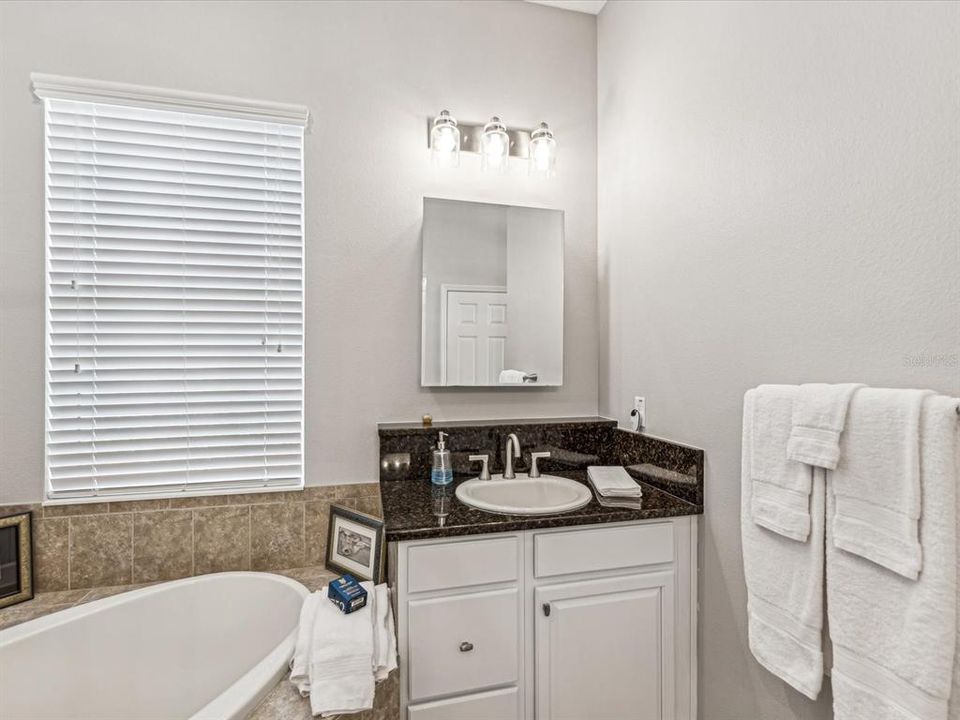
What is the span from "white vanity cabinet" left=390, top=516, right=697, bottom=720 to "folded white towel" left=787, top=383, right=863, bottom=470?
23.0 inches

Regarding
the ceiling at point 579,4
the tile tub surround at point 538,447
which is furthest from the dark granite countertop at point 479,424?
the ceiling at point 579,4

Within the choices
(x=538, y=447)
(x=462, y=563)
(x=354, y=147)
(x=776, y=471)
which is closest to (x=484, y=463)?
(x=538, y=447)

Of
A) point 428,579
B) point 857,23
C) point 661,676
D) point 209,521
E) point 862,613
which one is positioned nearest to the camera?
point 862,613

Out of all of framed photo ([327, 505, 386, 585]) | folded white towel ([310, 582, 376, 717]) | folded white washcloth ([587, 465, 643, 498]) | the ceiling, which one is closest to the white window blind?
framed photo ([327, 505, 386, 585])

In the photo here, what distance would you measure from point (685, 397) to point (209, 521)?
1.74 meters

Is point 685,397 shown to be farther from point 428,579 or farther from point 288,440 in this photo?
point 288,440

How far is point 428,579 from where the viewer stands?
4.52ft

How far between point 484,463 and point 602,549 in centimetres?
55

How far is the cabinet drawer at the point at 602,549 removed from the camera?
4.79ft

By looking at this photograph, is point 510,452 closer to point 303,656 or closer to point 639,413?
point 639,413

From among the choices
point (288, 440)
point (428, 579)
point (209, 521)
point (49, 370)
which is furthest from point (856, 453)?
point (49, 370)

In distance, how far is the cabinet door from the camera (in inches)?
57.3

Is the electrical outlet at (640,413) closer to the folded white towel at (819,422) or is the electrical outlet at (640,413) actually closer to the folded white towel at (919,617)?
the folded white towel at (819,422)

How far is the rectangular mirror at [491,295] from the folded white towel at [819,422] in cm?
111
